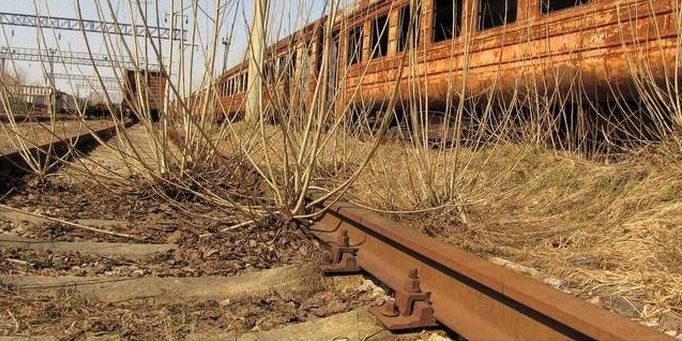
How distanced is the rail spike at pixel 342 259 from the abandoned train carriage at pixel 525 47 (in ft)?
3.59

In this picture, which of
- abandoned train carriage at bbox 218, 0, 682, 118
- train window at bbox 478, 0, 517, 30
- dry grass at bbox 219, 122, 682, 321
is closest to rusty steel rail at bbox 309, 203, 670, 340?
dry grass at bbox 219, 122, 682, 321

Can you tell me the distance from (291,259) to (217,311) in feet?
2.97

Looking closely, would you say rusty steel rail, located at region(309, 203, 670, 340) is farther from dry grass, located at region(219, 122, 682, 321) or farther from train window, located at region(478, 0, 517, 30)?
train window, located at region(478, 0, 517, 30)

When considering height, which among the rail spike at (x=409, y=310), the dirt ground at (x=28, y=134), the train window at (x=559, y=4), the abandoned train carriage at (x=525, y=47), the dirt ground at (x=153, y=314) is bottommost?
the dirt ground at (x=153, y=314)

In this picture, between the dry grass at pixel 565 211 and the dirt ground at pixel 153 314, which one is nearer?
the dirt ground at pixel 153 314

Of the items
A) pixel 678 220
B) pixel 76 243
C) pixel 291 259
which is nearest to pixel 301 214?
pixel 291 259

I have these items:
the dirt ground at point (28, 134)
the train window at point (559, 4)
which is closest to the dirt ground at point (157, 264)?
the dirt ground at point (28, 134)

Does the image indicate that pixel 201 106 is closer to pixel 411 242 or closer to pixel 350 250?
pixel 350 250

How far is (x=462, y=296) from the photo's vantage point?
2.71 metres

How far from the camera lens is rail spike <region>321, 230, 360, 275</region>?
354 centimetres

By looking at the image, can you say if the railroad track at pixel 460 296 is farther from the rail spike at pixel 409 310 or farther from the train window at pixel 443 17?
the train window at pixel 443 17

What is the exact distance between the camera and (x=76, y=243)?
411 centimetres

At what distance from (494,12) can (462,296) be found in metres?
6.00

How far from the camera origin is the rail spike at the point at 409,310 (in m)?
2.69
